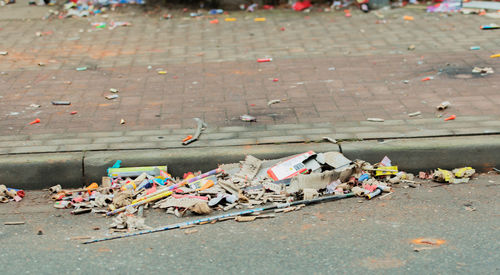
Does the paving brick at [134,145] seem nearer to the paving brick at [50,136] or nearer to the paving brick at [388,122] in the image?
the paving brick at [50,136]

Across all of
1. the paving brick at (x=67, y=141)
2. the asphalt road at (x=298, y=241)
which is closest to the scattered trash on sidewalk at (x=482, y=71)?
the asphalt road at (x=298, y=241)

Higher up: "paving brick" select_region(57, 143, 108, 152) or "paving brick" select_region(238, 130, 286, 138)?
"paving brick" select_region(57, 143, 108, 152)

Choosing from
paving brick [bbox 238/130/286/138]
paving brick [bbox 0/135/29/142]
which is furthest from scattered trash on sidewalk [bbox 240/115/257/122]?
paving brick [bbox 0/135/29/142]

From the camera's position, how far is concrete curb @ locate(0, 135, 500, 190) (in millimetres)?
5133

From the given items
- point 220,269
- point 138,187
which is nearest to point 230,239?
point 220,269

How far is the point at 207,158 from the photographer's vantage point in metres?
5.21

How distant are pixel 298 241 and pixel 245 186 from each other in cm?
97

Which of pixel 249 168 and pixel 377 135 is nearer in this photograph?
pixel 249 168

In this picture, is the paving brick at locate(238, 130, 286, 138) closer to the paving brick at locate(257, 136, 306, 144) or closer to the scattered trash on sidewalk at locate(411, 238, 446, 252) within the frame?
the paving brick at locate(257, 136, 306, 144)

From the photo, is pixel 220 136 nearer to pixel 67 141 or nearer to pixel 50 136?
pixel 67 141

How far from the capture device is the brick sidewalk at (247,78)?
5.79 m

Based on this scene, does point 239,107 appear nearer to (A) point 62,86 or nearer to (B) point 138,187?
(B) point 138,187

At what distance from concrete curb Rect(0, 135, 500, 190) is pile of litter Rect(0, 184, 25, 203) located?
0.34ft

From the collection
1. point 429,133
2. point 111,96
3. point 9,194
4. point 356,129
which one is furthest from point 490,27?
point 9,194
